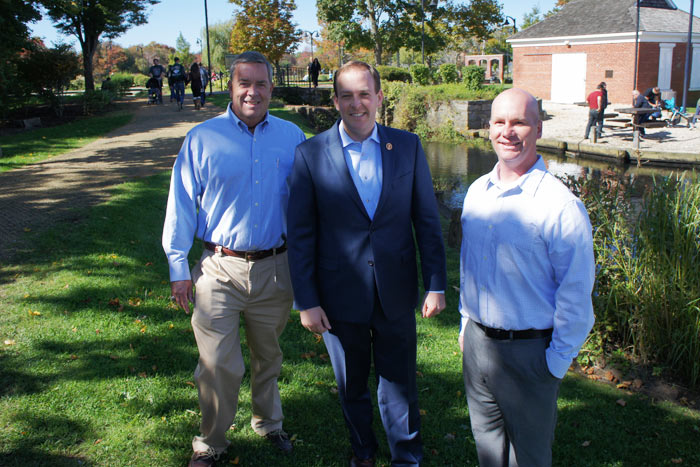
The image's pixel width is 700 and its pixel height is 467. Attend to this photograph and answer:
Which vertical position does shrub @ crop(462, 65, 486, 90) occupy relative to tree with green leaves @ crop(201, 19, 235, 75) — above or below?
below

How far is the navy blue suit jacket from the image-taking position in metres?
2.83

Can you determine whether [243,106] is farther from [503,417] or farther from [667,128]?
[667,128]

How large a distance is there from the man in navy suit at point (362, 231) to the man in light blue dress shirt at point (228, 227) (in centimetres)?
29

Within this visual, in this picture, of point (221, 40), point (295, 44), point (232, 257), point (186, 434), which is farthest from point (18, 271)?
point (221, 40)

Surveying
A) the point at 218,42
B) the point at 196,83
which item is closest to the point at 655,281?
the point at 196,83

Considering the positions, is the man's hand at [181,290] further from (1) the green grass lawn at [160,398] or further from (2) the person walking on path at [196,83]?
(2) the person walking on path at [196,83]

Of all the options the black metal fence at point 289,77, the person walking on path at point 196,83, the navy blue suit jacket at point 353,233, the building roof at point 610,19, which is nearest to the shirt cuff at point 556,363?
the navy blue suit jacket at point 353,233

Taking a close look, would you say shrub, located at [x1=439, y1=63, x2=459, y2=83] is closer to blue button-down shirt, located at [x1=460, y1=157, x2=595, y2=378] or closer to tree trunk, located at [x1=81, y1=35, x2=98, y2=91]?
tree trunk, located at [x1=81, y1=35, x2=98, y2=91]

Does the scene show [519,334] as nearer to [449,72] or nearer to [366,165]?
[366,165]

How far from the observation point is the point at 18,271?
592cm

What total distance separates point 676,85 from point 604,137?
15.2 metres

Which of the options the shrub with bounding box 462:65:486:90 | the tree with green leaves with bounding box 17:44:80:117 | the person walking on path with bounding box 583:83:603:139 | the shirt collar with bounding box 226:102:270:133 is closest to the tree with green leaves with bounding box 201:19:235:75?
the shrub with bounding box 462:65:486:90

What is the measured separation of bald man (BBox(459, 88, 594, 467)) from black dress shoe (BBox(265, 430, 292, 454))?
4.65 feet

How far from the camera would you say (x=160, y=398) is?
388 centimetres
